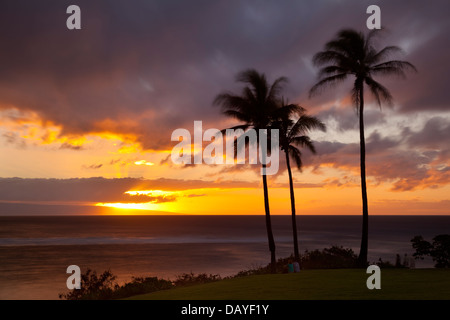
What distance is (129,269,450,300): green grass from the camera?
1348 centimetres

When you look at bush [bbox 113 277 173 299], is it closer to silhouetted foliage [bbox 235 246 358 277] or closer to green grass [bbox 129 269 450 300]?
silhouetted foliage [bbox 235 246 358 277]

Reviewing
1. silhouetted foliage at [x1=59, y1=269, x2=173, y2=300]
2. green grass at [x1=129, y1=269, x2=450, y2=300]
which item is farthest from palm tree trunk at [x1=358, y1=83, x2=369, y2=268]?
silhouetted foliage at [x1=59, y1=269, x2=173, y2=300]

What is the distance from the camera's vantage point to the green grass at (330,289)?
13.5 meters

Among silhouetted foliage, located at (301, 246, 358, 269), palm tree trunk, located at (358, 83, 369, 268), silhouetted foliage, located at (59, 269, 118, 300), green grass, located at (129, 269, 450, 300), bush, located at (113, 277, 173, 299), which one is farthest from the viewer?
silhouetted foliage, located at (301, 246, 358, 269)

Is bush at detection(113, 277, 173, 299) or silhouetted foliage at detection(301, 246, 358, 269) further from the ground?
silhouetted foliage at detection(301, 246, 358, 269)

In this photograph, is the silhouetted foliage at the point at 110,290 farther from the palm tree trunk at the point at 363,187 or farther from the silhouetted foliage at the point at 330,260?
the palm tree trunk at the point at 363,187

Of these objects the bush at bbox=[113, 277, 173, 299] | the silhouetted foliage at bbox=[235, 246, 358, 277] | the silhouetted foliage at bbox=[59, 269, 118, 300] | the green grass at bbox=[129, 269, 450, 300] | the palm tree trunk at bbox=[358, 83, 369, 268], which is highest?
the palm tree trunk at bbox=[358, 83, 369, 268]

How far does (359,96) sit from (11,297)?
3174cm

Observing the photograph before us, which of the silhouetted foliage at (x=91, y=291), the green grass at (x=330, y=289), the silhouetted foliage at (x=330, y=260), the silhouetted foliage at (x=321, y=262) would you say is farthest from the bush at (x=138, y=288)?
the silhouetted foliage at (x=330, y=260)

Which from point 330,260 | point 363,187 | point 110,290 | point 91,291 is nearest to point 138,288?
point 110,290

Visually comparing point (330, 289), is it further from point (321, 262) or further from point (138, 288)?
point (321, 262)
